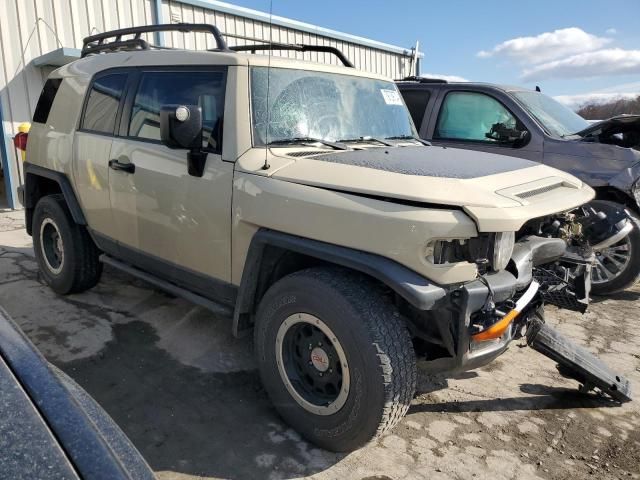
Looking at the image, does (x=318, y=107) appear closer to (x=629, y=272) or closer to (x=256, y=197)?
(x=256, y=197)

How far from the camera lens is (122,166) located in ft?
12.1

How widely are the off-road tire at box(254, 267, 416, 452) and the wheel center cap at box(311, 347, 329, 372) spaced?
215 mm

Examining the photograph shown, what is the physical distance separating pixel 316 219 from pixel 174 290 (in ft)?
4.82

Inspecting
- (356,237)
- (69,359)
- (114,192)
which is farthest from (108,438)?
(114,192)

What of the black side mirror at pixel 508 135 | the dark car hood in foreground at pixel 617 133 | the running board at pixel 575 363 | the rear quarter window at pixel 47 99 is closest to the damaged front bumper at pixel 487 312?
the running board at pixel 575 363

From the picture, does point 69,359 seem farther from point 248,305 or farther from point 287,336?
point 287,336

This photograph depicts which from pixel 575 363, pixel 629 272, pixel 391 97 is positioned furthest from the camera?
pixel 629 272

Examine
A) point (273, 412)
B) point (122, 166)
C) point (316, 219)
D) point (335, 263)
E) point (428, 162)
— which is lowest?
point (273, 412)

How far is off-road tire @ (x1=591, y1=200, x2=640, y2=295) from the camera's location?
481cm

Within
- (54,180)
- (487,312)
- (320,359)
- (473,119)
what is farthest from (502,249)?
(54,180)

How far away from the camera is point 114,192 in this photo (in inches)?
151

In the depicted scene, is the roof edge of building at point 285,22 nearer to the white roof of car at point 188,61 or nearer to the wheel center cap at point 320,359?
the white roof of car at point 188,61

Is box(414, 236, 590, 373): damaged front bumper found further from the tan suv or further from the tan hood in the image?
the tan hood

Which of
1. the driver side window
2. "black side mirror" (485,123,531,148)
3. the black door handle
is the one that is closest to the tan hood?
the black door handle
